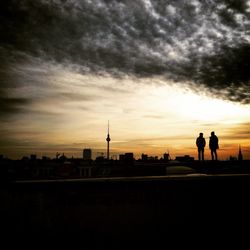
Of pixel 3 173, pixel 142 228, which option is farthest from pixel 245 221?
pixel 3 173

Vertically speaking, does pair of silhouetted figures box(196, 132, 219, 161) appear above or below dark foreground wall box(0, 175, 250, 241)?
above

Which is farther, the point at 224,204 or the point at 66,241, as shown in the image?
the point at 224,204

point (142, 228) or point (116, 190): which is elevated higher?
point (116, 190)

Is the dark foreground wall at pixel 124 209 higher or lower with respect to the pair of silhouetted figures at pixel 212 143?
lower

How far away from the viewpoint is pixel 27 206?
2109mm

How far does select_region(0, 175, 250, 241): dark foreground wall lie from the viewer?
6.57ft

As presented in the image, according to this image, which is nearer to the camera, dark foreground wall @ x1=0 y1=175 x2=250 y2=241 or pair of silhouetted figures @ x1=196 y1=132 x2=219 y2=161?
dark foreground wall @ x1=0 y1=175 x2=250 y2=241

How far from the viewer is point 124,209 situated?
214 cm

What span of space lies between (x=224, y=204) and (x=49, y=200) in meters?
1.40

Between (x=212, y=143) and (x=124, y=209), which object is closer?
(x=124, y=209)

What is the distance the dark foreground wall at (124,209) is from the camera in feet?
6.57

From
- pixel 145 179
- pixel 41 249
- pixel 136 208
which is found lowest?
pixel 41 249

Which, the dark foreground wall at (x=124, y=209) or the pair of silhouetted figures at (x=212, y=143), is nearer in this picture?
the dark foreground wall at (x=124, y=209)

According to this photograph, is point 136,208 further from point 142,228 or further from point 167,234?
point 167,234
